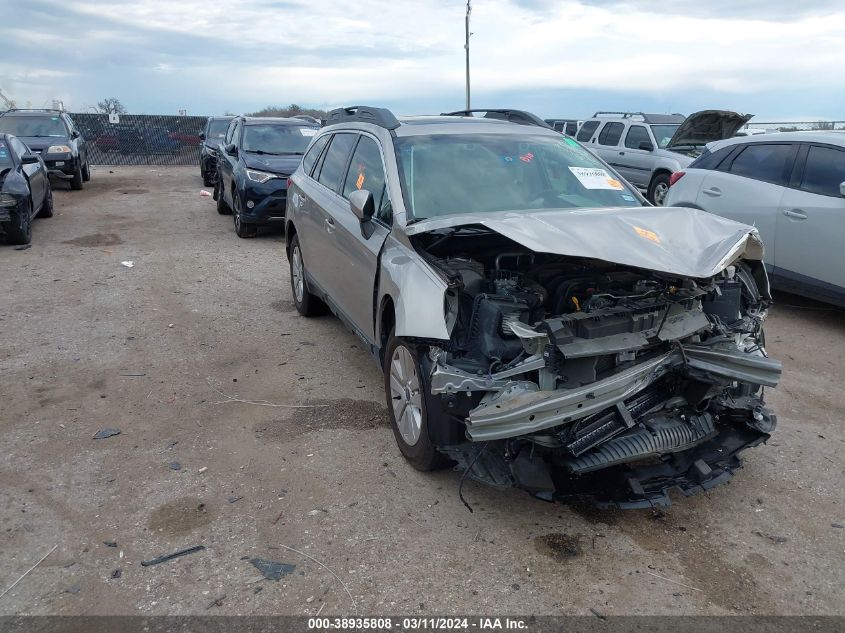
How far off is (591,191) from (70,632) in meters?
3.79

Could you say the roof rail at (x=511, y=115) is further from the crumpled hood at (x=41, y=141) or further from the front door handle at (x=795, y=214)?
the crumpled hood at (x=41, y=141)

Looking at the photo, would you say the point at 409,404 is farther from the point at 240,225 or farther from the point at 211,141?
the point at 211,141

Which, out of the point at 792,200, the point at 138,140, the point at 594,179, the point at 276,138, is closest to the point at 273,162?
the point at 276,138

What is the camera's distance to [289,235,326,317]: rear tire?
6621mm

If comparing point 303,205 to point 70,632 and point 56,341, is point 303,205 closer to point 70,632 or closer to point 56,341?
point 56,341

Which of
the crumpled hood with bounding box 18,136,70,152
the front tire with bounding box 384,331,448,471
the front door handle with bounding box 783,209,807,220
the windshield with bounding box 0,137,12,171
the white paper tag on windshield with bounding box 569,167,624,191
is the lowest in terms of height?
the front tire with bounding box 384,331,448,471

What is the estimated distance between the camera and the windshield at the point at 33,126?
16.2 meters

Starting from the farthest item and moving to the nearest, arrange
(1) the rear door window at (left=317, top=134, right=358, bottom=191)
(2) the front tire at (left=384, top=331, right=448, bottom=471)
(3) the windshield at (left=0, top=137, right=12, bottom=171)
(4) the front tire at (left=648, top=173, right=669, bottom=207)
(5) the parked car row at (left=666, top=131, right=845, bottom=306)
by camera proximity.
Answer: (4) the front tire at (left=648, top=173, right=669, bottom=207), (3) the windshield at (left=0, top=137, right=12, bottom=171), (5) the parked car row at (left=666, top=131, right=845, bottom=306), (1) the rear door window at (left=317, top=134, right=358, bottom=191), (2) the front tire at (left=384, top=331, right=448, bottom=471)

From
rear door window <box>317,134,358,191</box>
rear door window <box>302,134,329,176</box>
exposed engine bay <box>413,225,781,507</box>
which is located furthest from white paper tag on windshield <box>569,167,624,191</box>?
rear door window <box>302,134,329,176</box>

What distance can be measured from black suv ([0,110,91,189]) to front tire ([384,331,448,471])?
15.0 meters

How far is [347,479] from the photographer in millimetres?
3893

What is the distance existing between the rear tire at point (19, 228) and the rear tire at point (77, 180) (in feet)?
23.5

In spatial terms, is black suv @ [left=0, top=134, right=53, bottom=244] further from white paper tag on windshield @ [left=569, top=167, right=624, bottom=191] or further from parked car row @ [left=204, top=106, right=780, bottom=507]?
white paper tag on windshield @ [left=569, top=167, right=624, bottom=191]

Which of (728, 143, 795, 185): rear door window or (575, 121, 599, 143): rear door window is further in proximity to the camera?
(575, 121, 599, 143): rear door window
